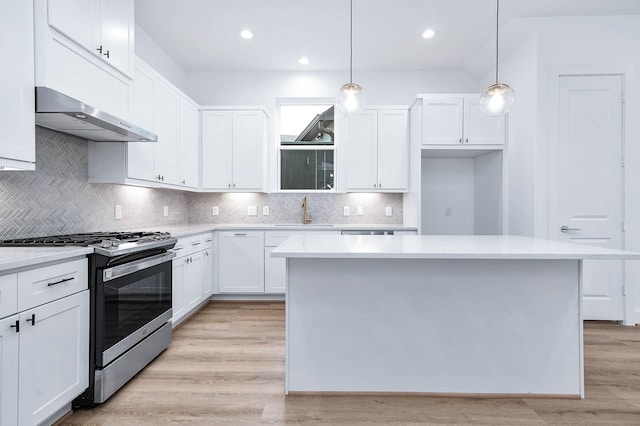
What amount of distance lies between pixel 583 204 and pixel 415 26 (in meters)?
2.44

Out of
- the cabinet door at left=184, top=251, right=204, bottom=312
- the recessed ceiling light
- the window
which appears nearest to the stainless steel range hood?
the cabinet door at left=184, top=251, right=204, bottom=312

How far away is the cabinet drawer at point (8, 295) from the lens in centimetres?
152

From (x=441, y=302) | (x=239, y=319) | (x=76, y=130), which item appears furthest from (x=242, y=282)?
(x=441, y=302)

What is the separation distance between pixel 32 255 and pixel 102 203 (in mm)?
1588

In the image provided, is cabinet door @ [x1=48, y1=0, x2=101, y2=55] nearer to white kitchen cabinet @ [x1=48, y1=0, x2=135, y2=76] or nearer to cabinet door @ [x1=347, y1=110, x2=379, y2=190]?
white kitchen cabinet @ [x1=48, y1=0, x2=135, y2=76]

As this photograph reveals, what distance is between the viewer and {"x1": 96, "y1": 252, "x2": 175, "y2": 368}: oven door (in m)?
2.09

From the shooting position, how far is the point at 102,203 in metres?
3.14

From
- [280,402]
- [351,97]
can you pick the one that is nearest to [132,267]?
[280,402]

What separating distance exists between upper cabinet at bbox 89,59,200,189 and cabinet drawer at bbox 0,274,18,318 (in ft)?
4.83

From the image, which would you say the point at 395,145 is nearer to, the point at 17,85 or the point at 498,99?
the point at 498,99

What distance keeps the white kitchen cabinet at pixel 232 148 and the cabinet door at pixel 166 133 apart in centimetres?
67

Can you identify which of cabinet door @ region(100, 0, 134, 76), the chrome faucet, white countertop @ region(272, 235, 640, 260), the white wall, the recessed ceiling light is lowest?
white countertop @ region(272, 235, 640, 260)

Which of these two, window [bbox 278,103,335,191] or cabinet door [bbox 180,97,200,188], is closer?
cabinet door [bbox 180,97,200,188]

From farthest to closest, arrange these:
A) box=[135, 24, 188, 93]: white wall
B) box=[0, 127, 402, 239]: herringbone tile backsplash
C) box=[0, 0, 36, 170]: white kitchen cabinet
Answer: box=[135, 24, 188, 93]: white wall, box=[0, 127, 402, 239]: herringbone tile backsplash, box=[0, 0, 36, 170]: white kitchen cabinet
